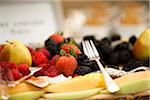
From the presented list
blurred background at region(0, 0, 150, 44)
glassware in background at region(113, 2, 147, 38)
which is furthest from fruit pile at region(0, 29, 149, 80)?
glassware in background at region(113, 2, 147, 38)

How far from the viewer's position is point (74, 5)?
176 cm

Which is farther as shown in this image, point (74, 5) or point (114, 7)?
point (74, 5)

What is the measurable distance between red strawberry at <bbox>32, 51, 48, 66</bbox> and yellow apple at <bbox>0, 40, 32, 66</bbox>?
21 millimetres

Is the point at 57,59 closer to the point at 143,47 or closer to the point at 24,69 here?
the point at 24,69

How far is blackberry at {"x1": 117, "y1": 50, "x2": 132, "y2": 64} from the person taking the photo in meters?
0.66

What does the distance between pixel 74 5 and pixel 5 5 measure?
0.53 meters

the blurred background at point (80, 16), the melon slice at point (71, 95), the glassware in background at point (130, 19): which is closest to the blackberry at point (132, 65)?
the melon slice at point (71, 95)

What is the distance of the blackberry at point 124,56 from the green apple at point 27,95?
21cm

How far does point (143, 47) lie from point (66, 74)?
0.60 ft

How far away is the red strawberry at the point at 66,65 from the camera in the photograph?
0.55m

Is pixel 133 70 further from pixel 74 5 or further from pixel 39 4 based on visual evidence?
pixel 74 5

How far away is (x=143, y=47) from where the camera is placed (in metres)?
0.66

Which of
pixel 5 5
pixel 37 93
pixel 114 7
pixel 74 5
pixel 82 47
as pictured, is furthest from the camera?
pixel 74 5

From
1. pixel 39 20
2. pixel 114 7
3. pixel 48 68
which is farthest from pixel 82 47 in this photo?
pixel 114 7
